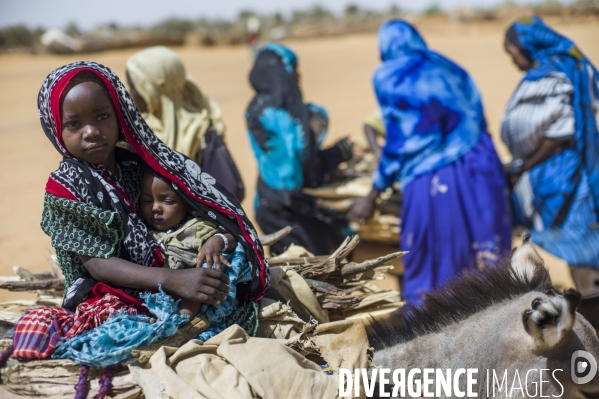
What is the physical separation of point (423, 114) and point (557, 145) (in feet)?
3.90

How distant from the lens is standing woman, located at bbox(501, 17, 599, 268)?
5109 millimetres

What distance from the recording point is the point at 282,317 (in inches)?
99.8

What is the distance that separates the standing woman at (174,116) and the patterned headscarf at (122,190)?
2.06 meters

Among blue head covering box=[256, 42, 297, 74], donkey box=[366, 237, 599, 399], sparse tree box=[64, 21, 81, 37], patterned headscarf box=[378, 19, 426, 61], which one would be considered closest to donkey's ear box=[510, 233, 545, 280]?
donkey box=[366, 237, 599, 399]

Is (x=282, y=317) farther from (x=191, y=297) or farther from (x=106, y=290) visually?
(x=106, y=290)

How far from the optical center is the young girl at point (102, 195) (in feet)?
7.17

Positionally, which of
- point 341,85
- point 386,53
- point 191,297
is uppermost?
point 386,53

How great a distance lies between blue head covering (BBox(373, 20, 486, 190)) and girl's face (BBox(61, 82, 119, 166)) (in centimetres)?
313

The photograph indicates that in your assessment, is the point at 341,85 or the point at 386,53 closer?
the point at 386,53

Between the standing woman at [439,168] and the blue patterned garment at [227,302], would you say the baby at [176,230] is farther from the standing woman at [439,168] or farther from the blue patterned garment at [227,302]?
the standing woman at [439,168]

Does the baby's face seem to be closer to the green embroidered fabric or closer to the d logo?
the green embroidered fabric

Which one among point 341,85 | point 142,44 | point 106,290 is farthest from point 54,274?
point 142,44

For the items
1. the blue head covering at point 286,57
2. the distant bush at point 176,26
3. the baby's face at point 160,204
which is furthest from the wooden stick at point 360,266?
the distant bush at point 176,26

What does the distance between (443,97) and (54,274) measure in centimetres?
313
